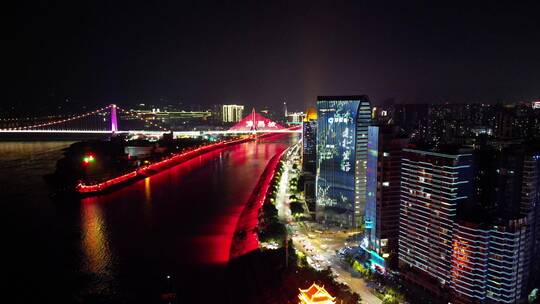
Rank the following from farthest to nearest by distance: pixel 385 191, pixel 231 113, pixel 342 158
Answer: pixel 231 113, pixel 342 158, pixel 385 191

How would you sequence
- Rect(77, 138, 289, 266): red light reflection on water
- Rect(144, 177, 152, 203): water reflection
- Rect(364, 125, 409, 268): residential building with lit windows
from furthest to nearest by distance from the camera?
Rect(144, 177, 152, 203): water reflection → Rect(77, 138, 289, 266): red light reflection on water → Rect(364, 125, 409, 268): residential building with lit windows

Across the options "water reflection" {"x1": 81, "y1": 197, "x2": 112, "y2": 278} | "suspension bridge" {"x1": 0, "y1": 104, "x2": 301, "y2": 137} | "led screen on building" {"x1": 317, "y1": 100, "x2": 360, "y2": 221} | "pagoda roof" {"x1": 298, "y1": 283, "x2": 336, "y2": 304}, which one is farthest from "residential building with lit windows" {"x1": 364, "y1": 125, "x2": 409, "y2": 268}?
"suspension bridge" {"x1": 0, "y1": 104, "x2": 301, "y2": 137}

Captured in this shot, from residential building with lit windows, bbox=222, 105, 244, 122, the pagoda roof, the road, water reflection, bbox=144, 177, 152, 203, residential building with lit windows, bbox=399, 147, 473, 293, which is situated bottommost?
the road

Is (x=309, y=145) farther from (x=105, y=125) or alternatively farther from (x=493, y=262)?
(x=105, y=125)

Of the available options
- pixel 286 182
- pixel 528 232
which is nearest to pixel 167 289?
pixel 528 232

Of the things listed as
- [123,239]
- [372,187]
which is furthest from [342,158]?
[123,239]

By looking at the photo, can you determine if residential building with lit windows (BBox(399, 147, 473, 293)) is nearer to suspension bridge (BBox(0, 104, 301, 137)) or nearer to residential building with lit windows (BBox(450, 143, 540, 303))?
residential building with lit windows (BBox(450, 143, 540, 303))

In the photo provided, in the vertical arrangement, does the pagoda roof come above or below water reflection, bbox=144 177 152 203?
above
